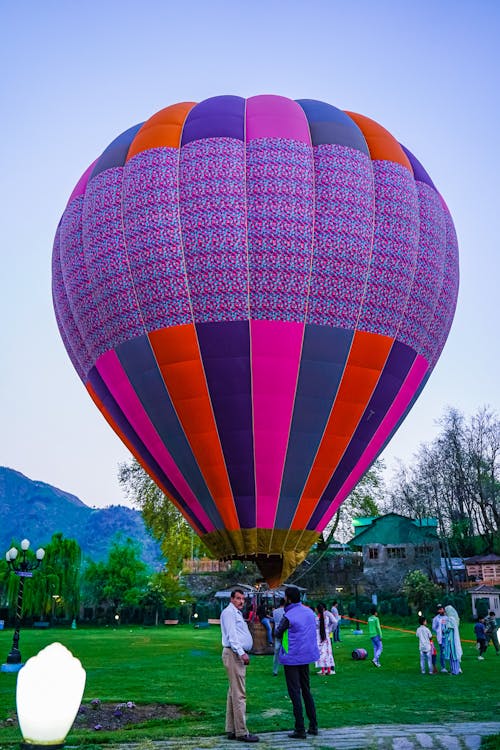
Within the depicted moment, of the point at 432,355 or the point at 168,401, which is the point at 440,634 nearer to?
the point at 432,355

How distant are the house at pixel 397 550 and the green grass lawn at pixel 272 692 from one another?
2821 centimetres

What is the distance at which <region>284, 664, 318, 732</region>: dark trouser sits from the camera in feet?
20.6

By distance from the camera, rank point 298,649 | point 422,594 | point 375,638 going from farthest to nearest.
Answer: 1. point 422,594
2. point 375,638
3. point 298,649

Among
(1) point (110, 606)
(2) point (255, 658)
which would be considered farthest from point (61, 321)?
(1) point (110, 606)

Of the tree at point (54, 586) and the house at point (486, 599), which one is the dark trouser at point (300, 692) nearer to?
the house at point (486, 599)

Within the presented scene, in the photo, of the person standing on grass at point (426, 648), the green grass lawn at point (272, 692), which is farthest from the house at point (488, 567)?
the person standing on grass at point (426, 648)

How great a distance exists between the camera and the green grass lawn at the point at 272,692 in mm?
6996

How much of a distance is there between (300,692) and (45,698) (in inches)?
146

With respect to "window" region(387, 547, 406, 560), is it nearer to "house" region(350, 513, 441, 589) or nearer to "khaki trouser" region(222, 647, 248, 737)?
"house" region(350, 513, 441, 589)

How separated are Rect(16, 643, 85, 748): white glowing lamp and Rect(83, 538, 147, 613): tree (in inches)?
1634

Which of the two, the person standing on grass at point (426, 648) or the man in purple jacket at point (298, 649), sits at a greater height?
the man in purple jacket at point (298, 649)

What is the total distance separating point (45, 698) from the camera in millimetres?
3463

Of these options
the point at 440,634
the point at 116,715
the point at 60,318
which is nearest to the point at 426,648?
the point at 440,634

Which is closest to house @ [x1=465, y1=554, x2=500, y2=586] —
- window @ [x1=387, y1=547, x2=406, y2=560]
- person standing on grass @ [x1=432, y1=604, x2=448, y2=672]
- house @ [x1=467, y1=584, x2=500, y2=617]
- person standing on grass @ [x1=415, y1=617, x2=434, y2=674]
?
house @ [x1=467, y1=584, x2=500, y2=617]
